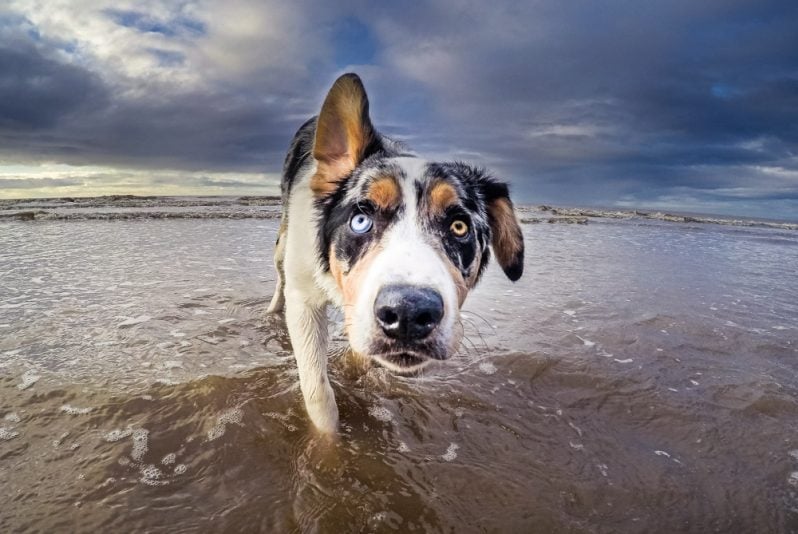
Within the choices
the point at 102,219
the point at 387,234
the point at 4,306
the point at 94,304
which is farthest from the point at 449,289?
the point at 102,219

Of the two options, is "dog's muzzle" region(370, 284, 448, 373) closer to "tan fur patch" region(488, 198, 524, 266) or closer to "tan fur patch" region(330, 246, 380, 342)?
"tan fur patch" region(330, 246, 380, 342)

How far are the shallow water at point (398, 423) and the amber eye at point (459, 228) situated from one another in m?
0.96

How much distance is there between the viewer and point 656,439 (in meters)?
3.29

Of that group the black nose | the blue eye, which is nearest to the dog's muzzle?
the black nose

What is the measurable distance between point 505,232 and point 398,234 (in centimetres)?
149

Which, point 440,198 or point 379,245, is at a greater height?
point 440,198

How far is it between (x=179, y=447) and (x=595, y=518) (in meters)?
2.61

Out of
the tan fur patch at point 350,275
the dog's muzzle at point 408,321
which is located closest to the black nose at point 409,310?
the dog's muzzle at point 408,321

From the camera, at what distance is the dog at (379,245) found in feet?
7.14

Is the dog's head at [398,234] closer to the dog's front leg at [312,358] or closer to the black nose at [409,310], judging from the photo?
the black nose at [409,310]

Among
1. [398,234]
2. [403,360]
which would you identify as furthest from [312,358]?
[398,234]

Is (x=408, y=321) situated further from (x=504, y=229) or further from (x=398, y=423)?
(x=504, y=229)

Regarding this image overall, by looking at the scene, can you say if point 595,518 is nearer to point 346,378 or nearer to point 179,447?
point 346,378

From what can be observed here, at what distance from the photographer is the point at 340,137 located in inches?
134
